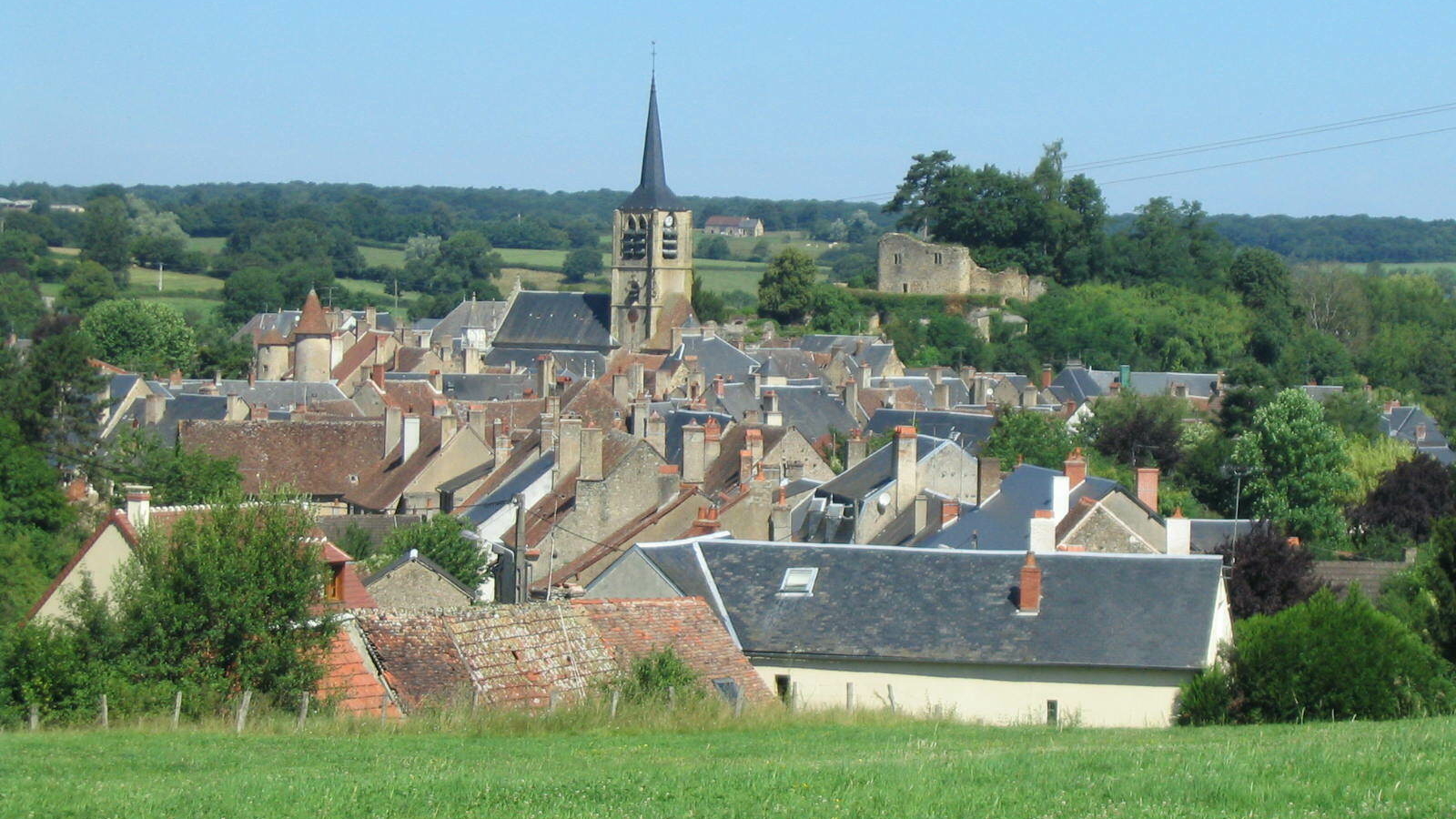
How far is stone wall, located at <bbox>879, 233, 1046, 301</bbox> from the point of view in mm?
90312

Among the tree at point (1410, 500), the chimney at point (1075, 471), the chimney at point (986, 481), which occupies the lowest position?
the tree at point (1410, 500)

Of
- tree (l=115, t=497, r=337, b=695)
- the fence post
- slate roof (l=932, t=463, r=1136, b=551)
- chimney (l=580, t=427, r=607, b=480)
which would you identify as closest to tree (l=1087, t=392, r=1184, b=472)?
slate roof (l=932, t=463, r=1136, b=551)

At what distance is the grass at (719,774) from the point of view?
9898 millimetres

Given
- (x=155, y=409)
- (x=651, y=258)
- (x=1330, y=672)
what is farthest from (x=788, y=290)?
(x=1330, y=672)

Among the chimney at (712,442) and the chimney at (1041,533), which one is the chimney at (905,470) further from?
the chimney at (1041,533)

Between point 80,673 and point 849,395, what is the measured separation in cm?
3708

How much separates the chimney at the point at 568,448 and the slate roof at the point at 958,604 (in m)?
9.10

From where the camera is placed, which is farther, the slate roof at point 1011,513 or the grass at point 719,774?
the slate roof at point 1011,513

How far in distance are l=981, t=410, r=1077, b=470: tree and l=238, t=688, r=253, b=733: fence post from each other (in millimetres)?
25825

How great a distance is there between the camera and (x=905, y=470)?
2941 cm

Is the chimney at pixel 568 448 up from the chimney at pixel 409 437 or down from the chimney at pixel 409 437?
up

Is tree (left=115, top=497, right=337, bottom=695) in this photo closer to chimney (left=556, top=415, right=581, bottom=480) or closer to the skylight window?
the skylight window

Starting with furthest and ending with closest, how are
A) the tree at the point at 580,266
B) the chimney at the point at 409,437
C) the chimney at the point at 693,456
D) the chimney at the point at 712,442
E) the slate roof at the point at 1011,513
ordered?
the tree at the point at 580,266, the chimney at the point at 409,437, the chimney at the point at 712,442, the chimney at the point at 693,456, the slate roof at the point at 1011,513

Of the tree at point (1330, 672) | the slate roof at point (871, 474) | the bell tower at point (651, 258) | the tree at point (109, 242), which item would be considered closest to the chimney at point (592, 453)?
the slate roof at point (871, 474)
